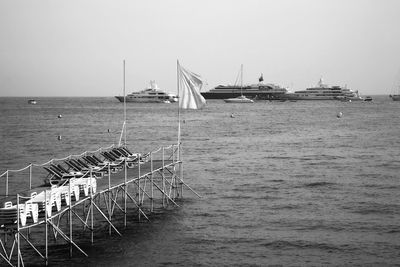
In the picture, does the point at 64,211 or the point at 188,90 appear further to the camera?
the point at 188,90

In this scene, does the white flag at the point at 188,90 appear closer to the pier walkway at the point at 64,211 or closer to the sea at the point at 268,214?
the pier walkway at the point at 64,211

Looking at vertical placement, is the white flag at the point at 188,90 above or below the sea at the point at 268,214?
above

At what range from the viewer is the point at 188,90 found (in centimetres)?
3186

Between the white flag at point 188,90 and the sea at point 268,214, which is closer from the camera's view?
the sea at point 268,214

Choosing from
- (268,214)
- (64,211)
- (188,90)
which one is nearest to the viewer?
(64,211)

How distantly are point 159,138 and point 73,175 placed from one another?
50857mm

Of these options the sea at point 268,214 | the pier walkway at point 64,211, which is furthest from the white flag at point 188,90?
the sea at point 268,214

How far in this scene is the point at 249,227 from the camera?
27.4m

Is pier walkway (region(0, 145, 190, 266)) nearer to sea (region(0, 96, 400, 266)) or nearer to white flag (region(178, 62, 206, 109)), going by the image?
sea (region(0, 96, 400, 266))

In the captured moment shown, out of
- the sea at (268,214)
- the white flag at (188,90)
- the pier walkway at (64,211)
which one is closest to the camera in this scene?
the pier walkway at (64,211)

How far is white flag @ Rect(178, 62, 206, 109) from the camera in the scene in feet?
104

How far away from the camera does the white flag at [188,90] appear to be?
31672mm

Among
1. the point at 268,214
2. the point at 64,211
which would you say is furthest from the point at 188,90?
the point at 64,211

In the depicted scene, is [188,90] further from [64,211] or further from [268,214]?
[64,211]
